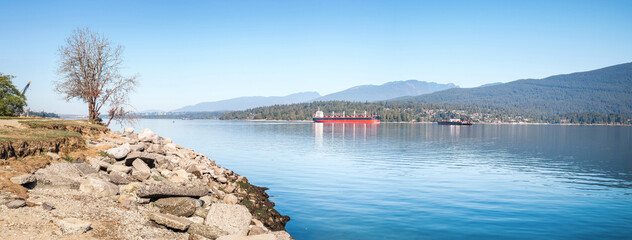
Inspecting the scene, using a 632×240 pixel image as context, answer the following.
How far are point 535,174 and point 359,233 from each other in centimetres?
2612

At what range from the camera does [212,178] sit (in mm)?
26641

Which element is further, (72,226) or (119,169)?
(119,169)

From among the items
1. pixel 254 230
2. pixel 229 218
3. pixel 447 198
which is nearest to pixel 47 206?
pixel 229 218

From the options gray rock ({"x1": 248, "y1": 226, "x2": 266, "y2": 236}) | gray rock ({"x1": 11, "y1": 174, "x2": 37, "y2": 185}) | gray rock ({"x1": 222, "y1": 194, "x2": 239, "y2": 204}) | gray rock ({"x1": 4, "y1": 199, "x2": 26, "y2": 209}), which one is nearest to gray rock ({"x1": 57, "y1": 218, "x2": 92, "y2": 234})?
gray rock ({"x1": 4, "y1": 199, "x2": 26, "y2": 209})

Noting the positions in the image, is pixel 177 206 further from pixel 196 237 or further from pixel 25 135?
pixel 25 135

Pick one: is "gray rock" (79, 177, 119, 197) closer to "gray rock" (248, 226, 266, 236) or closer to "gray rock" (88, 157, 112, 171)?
"gray rock" (88, 157, 112, 171)

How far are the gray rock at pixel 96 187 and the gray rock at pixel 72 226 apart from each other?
4.16 m

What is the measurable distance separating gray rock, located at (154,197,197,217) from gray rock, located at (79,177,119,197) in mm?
1772

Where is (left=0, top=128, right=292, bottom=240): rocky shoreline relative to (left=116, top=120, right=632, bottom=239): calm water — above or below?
above

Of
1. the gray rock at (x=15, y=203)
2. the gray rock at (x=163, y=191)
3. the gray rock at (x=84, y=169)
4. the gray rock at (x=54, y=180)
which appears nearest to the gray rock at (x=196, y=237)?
the gray rock at (x=163, y=191)

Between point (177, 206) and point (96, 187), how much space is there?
118 inches

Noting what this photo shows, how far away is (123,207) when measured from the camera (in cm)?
1504

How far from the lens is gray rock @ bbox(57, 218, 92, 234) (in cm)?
1135

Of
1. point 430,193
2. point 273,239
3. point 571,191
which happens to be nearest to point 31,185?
point 273,239
